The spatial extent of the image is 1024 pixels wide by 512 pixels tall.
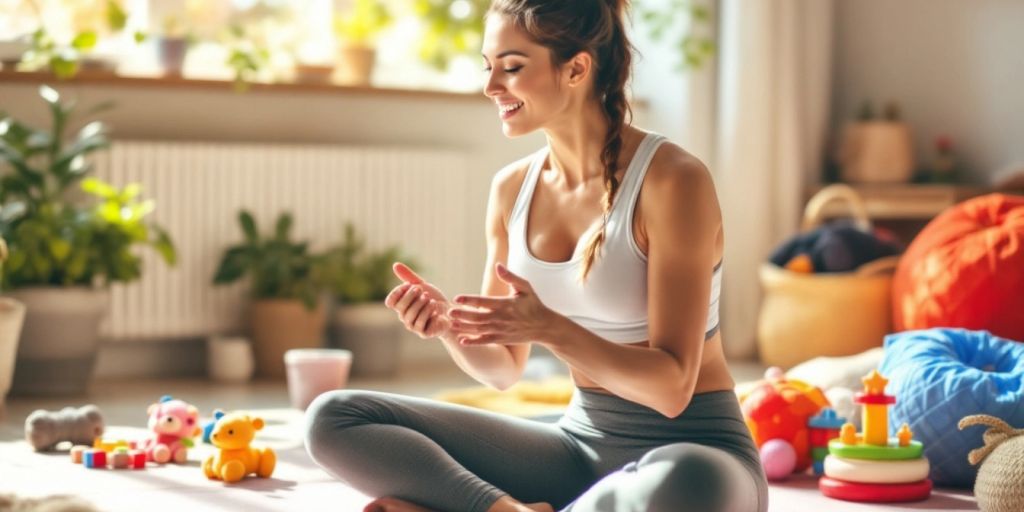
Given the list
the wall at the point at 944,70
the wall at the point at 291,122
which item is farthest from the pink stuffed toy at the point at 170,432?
the wall at the point at 944,70

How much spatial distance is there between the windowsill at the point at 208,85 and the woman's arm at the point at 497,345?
234 centimetres

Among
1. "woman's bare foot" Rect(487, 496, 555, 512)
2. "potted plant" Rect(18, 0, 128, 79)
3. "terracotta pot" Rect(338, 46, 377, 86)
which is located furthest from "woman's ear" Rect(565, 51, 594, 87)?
"terracotta pot" Rect(338, 46, 377, 86)

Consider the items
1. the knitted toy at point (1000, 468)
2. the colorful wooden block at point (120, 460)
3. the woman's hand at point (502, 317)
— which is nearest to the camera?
the woman's hand at point (502, 317)

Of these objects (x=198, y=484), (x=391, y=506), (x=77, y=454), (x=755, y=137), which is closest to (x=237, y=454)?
(x=198, y=484)

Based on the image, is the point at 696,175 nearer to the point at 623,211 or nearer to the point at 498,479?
the point at 623,211

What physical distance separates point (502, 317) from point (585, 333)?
0.12 meters

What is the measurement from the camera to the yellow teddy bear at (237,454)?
2.50 metres

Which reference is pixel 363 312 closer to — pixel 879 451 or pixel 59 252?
pixel 59 252

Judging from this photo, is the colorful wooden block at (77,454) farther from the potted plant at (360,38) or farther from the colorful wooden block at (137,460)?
the potted plant at (360,38)

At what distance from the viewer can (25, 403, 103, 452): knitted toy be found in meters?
2.83

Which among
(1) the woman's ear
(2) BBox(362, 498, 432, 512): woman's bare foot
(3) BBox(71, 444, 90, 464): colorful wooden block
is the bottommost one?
(3) BBox(71, 444, 90, 464): colorful wooden block

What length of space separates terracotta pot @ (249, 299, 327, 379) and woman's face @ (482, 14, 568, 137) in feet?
7.88

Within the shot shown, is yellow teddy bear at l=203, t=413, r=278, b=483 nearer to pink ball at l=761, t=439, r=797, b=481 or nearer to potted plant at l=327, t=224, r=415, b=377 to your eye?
pink ball at l=761, t=439, r=797, b=481

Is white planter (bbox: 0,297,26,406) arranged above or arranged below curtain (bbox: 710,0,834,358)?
below
